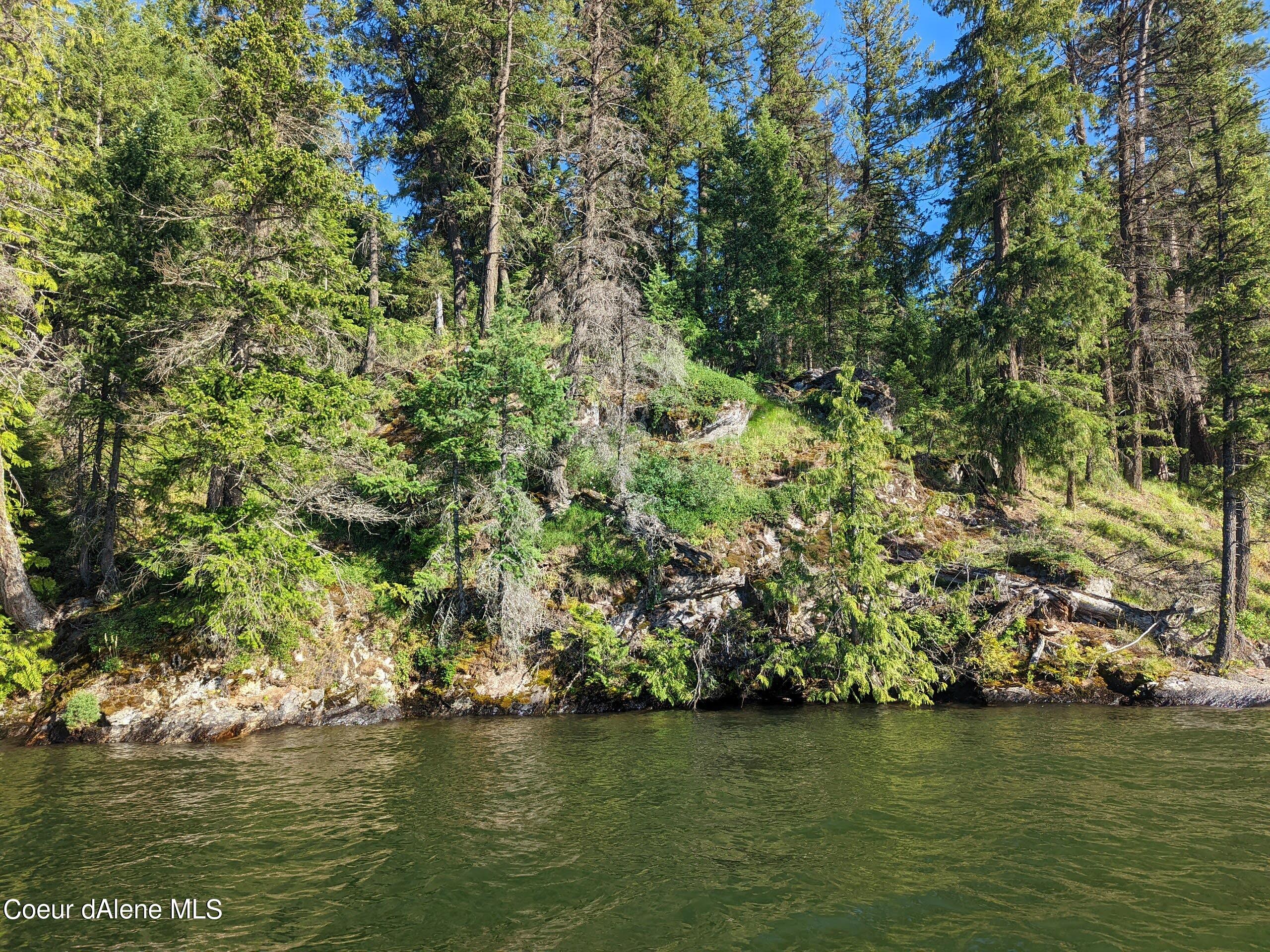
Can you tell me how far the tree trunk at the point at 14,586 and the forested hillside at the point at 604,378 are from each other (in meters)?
0.07

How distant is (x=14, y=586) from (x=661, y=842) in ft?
52.9

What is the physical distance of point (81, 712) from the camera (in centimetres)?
1271

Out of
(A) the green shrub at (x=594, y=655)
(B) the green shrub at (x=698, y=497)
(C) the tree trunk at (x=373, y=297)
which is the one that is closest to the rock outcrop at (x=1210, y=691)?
(B) the green shrub at (x=698, y=497)

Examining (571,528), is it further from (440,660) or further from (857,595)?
(857,595)

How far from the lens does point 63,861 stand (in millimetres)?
6984

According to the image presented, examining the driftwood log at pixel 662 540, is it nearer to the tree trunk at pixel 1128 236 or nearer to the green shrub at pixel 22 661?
the green shrub at pixel 22 661

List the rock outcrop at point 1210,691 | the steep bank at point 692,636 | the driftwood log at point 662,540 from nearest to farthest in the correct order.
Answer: the steep bank at point 692,636 < the rock outcrop at point 1210,691 < the driftwood log at point 662,540

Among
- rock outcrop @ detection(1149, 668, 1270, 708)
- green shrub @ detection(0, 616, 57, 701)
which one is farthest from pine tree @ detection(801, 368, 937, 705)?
green shrub @ detection(0, 616, 57, 701)

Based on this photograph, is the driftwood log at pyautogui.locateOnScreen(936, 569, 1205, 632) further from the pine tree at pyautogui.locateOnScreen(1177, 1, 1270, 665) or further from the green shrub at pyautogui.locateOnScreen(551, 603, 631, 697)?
the green shrub at pyautogui.locateOnScreen(551, 603, 631, 697)

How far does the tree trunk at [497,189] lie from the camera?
21.5 m

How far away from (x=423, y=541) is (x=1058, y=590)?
57.3 feet

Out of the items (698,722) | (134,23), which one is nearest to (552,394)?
(698,722)

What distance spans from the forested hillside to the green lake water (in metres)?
3.84

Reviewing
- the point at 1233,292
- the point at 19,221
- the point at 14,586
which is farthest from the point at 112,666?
the point at 1233,292
